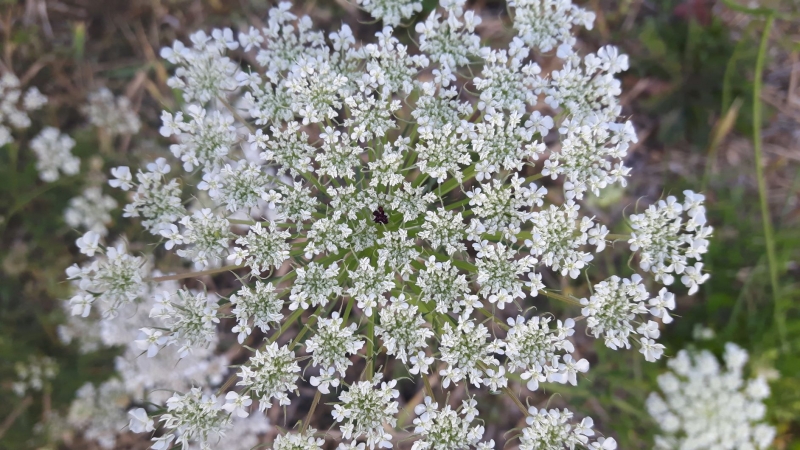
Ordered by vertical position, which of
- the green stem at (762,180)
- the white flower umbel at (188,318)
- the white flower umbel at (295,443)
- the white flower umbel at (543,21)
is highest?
the green stem at (762,180)

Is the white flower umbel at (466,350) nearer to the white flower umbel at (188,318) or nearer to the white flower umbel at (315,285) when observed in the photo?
the white flower umbel at (315,285)

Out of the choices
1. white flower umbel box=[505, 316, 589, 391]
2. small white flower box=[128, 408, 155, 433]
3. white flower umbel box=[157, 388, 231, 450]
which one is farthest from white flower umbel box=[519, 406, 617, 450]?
small white flower box=[128, 408, 155, 433]

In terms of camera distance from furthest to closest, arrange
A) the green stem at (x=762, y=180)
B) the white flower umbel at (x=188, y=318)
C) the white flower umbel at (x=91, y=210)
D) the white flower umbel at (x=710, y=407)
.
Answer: the white flower umbel at (x=91, y=210)
the white flower umbel at (x=710, y=407)
the green stem at (x=762, y=180)
the white flower umbel at (x=188, y=318)

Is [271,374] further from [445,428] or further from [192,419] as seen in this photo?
[445,428]

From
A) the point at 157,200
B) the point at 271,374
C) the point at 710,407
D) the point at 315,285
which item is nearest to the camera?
the point at 271,374

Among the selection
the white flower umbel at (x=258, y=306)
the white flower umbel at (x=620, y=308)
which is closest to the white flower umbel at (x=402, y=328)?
the white flower umbel at (x=258, y=306)

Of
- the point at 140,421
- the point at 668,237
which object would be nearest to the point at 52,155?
the point at 140,421

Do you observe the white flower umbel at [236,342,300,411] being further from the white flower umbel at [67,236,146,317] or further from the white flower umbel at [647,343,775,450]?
the white flower umbel at [647,343,775,450]
